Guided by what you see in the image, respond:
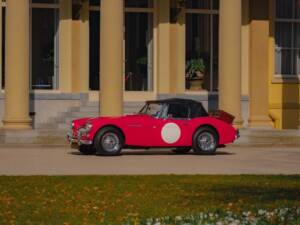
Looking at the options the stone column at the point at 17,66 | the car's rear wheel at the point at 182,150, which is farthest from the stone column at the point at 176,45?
the car's rear wheel at the point at 182,150

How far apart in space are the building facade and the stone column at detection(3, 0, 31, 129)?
1.40 metres

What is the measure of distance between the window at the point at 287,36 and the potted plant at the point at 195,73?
111 inches

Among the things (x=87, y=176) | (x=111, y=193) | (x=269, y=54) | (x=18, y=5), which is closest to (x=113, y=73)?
(x=18, y=5)

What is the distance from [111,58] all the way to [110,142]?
4518mm

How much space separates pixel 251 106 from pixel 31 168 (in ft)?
46.9

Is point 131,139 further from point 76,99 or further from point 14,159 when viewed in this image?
point 76,99

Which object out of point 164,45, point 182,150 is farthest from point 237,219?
point 164,45

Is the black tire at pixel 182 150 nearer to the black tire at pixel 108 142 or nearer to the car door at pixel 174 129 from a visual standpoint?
the car door at pixel 174 129

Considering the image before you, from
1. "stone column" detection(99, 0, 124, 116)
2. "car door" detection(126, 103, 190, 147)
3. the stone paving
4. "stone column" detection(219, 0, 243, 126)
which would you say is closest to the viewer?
the stone paving

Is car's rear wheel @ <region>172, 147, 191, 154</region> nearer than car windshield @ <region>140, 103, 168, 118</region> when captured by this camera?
No

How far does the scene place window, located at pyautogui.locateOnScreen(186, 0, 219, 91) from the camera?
33069mm

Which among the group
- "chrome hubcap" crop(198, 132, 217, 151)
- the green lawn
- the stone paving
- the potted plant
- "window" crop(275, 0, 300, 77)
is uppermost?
"window" crop(275, 0, 300, 77)

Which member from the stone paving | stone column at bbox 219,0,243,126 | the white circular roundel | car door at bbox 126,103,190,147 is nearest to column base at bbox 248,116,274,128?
stone column at bbox 219,0,243,126

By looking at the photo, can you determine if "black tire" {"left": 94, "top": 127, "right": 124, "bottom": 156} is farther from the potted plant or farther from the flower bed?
the flower bed
